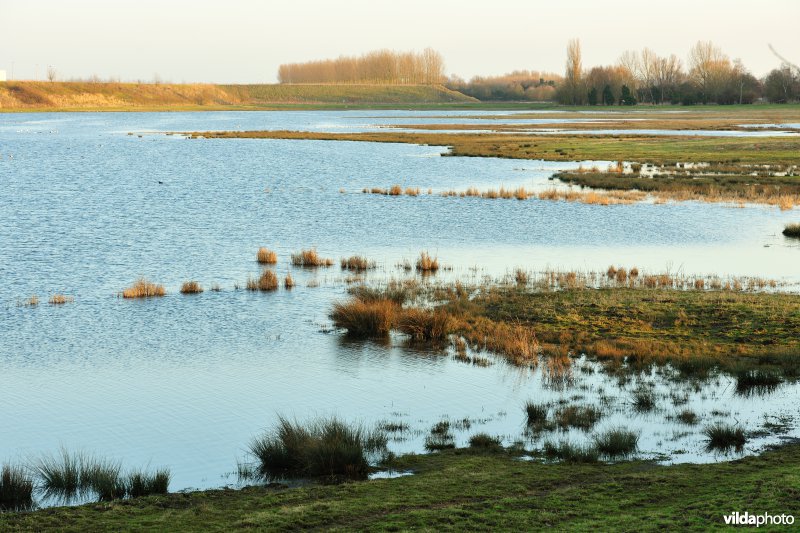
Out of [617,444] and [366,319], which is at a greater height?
[366,319]

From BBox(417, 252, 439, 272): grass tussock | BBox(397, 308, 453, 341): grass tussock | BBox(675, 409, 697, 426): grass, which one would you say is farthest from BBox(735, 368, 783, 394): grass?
BBox(417, 252, 439, 272): grass tussock

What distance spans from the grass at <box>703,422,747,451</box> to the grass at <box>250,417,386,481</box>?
17.3 ft

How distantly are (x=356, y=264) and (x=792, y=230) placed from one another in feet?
66.8

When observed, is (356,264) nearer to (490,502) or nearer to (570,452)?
(570,452)

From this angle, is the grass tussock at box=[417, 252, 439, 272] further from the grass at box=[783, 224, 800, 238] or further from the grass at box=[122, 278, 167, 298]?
the grass at box=[783, 224, 800, 238]

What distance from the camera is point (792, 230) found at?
133ft

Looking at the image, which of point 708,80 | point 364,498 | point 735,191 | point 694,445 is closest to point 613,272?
point 694,445

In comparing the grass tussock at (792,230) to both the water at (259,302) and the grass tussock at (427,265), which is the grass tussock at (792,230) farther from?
the grass tussock at (427,265)

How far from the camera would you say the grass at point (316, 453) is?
13484 millimetres

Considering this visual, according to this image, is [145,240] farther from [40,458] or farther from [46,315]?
[40,458]

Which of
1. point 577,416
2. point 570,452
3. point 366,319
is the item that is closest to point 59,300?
point 366,319

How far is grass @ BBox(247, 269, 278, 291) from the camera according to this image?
29.8m

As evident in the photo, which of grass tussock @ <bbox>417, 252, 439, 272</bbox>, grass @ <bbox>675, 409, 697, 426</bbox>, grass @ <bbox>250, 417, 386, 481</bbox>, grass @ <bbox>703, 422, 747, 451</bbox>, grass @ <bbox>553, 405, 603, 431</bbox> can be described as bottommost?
grass @ <bbox>675, 409, 697, 426</bbox>

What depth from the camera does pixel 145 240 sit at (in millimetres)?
40938
